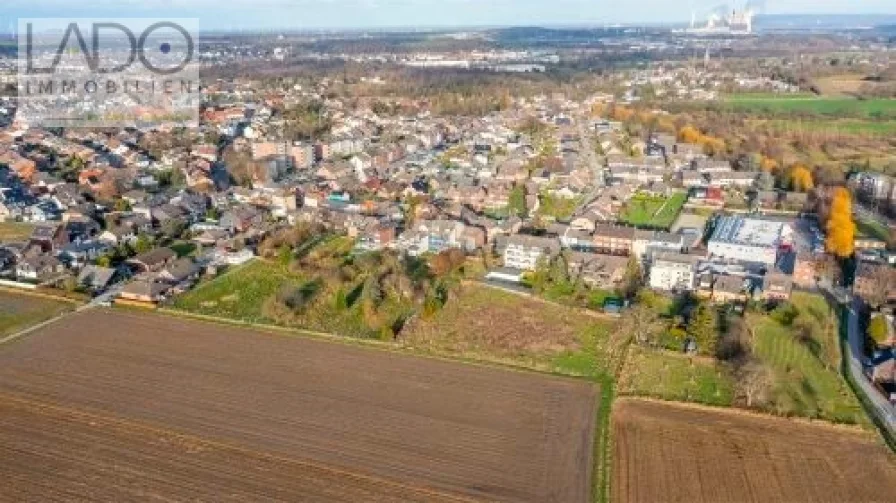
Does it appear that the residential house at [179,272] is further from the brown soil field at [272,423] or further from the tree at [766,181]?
the tree at [766,181]

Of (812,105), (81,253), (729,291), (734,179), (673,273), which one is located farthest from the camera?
(812,105)

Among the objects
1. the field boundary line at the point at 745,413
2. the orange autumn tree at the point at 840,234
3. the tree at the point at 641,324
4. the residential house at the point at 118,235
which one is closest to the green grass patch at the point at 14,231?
the residential house at the point at 118,235

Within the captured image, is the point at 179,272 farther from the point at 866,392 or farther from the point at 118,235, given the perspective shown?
the point at 866,392

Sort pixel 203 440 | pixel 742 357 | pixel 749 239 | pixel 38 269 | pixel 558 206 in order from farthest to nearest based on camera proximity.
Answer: pixel 558 206 → pixel 749 239 → pixel 38 269 → pixel 742 357 → pixel 203 440

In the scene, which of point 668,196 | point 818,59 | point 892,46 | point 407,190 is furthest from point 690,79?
point 892,46

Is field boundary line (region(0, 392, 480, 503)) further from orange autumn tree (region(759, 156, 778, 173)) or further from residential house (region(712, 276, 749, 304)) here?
orange autumn tree (region(759, 156, 778, 173))

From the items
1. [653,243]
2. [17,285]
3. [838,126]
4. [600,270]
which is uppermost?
[838,126]

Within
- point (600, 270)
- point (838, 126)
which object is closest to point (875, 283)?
point (600, 270)

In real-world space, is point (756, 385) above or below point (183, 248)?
below
